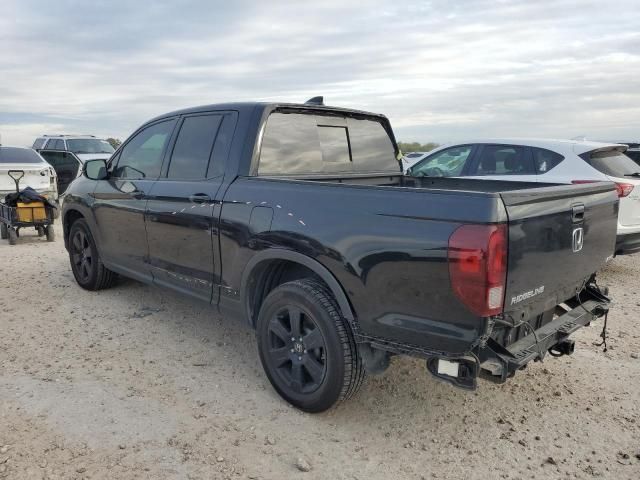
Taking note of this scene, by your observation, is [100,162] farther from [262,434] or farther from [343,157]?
[262,434]

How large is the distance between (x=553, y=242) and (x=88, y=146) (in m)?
15.5

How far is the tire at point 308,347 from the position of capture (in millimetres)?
3059

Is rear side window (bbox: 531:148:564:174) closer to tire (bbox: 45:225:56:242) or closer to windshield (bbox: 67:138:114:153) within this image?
tire (bbox: 45:225:56:242)

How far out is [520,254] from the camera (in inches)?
102

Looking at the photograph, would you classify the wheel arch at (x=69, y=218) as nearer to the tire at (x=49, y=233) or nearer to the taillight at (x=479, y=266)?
the tire at (x=49, y=233)

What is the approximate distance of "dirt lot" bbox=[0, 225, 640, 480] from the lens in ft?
9.25

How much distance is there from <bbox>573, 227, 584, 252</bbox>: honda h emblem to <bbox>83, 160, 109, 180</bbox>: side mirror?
4.09 m

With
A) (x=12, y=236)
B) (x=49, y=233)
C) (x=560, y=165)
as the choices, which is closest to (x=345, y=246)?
(x=560, y=165)

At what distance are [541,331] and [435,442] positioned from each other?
34.2 inches

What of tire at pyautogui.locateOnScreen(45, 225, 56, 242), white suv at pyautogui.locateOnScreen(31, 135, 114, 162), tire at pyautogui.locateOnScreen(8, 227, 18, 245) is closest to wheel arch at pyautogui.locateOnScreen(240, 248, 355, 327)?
tire at pyautogui.locateOnScreen(45, 225, 56, 242)

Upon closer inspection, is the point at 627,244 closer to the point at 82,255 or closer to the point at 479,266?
the point at 479,266

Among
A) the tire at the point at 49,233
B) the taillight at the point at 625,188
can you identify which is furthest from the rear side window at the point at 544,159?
the tire at the point at 49,233

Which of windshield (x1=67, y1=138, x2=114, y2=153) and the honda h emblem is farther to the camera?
windshield (x1=67, y1=138, x2=114, y2=153)

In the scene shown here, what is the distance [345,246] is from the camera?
9.54ft
